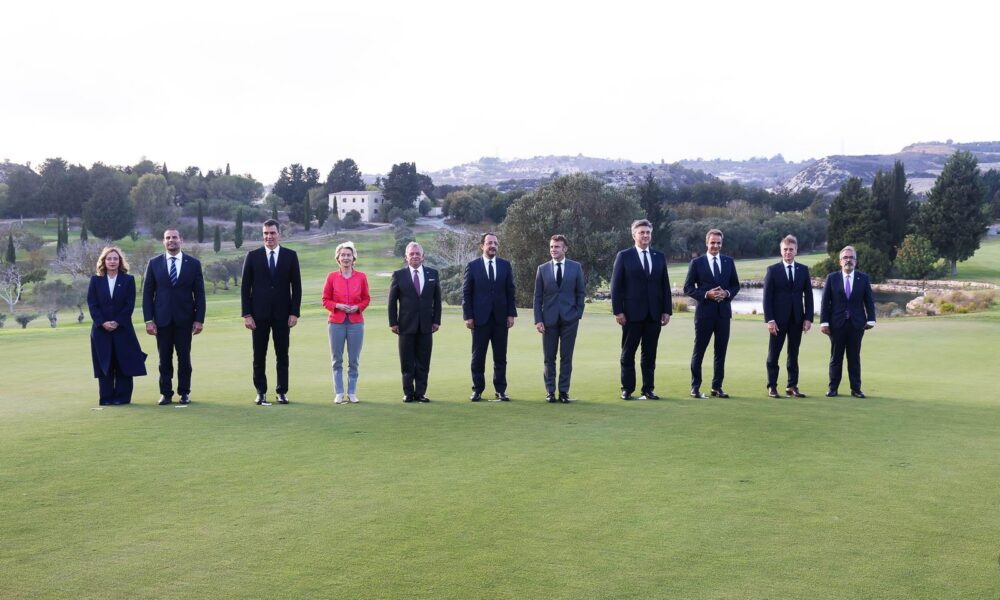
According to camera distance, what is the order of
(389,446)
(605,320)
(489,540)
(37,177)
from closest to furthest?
(489,540) < (389,446) < (605,320) < (37,177)

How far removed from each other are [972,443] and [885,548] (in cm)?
368

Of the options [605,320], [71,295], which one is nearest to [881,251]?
[605,320]

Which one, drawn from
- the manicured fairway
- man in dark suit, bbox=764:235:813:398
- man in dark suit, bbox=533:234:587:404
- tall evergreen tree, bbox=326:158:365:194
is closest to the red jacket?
the manicured fairway

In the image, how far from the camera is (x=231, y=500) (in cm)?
648

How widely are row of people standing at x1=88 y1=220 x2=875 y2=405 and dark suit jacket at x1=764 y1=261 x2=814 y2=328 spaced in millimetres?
14

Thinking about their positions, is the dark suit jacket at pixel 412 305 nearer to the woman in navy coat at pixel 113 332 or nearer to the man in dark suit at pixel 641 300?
the man in dark suit at pixel 641 300

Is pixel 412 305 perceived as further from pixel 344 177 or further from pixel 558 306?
pixel 344 177

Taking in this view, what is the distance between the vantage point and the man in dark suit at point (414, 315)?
11.4 metres

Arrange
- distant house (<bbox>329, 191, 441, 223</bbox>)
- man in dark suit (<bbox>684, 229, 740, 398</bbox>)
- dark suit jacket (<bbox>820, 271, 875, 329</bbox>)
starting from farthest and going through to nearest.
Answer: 1. distant house (<bbox>329, 191, 441, 223</bbox>)
2. dark suit jacket (<bbox>820, 271, 875, 329</bbox>)
3. man in dark suit (<bbox>684, 229, 740, 398</bbox>)

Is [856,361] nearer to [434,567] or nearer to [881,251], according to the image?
[434,567]

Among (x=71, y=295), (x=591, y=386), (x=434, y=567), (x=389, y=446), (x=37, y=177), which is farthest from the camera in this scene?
(x=37, y=177)

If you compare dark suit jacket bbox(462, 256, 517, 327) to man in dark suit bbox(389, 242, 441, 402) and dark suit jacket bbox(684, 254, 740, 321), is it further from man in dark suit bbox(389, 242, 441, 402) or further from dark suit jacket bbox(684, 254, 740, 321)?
dark suit jacket bbox(684, 254, 740, 321)

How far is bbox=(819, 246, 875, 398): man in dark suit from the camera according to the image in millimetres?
12238

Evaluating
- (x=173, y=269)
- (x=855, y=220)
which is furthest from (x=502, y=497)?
(x=855, y=220)
